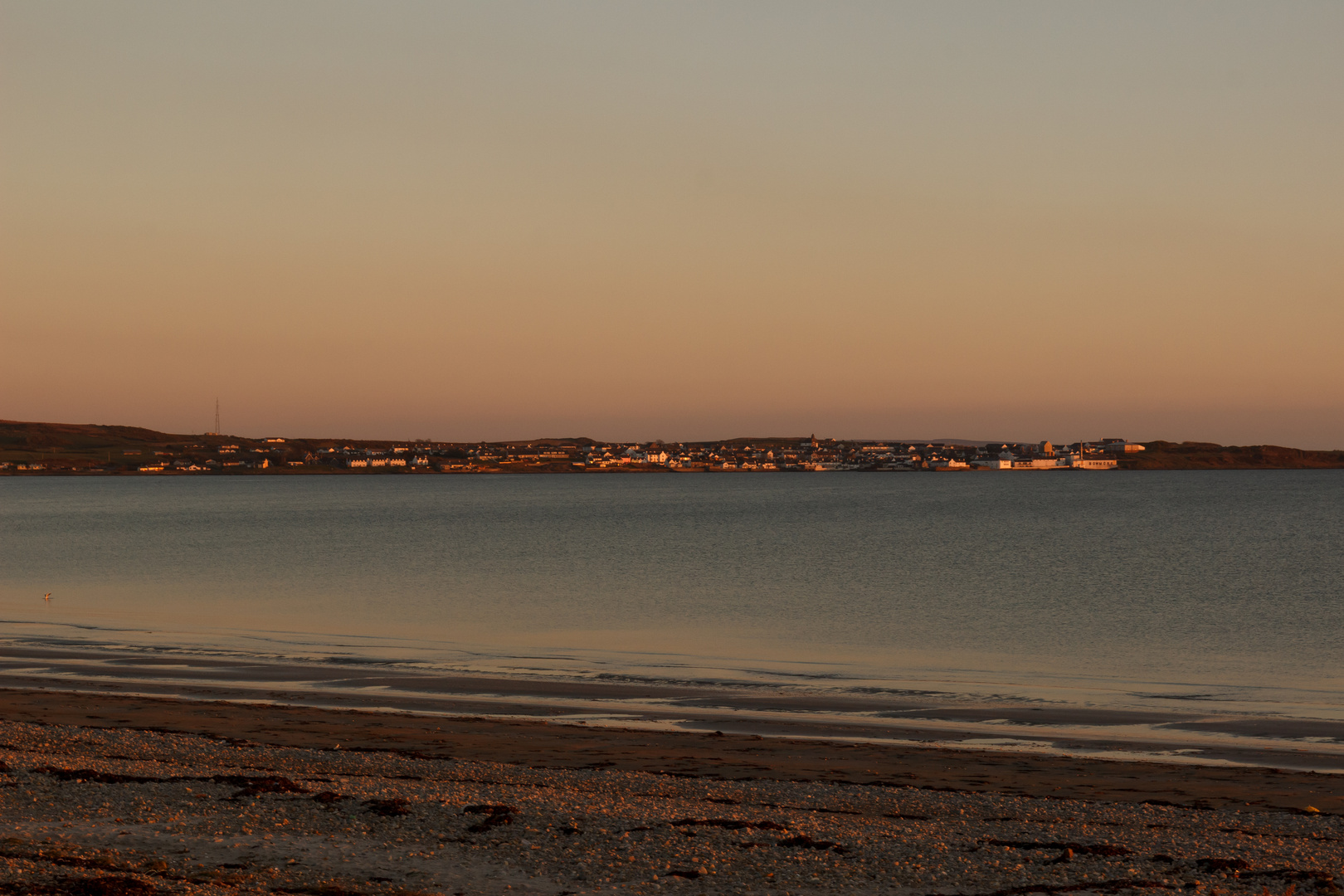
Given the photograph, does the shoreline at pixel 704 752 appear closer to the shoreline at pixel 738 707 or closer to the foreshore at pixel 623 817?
the foreshore at pixel 623 817

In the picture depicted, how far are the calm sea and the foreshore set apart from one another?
8.03 metres

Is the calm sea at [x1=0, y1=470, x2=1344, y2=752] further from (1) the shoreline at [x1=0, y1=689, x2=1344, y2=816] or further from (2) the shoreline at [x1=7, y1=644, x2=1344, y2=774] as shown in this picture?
(1) the shoreline at [x1=0, y1=689, x2=1344, y2=816]

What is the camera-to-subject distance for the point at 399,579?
49.9 m

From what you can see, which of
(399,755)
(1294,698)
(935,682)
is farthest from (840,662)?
(399,755)

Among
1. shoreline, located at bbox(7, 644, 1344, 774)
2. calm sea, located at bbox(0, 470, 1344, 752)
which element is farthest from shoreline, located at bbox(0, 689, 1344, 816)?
calm sea, located at bbox(0, 470, 1344, 752)

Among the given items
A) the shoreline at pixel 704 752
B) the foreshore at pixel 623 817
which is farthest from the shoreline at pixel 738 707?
the foreshore at pixel 623 817

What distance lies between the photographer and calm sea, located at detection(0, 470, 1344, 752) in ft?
88.9

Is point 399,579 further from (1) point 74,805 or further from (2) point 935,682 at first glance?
(1) point 74,805

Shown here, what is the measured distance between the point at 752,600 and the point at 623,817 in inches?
1219

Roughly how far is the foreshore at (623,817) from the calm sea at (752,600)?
8033mm

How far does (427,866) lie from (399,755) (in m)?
5.66

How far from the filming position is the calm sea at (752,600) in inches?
1067

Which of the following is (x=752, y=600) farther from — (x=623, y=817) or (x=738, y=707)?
(x=623, y=817)

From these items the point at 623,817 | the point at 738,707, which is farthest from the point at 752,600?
the point at 623,817
